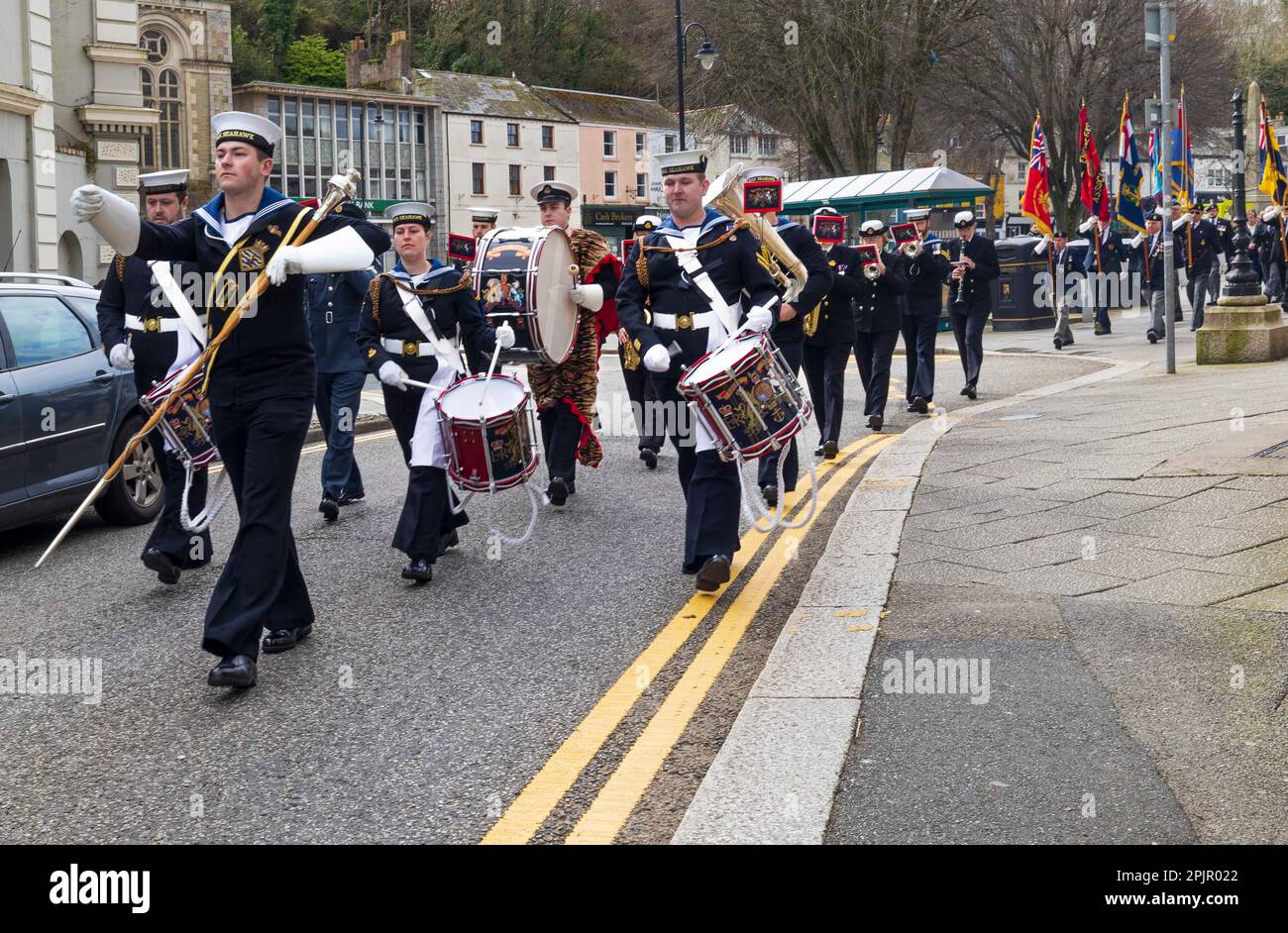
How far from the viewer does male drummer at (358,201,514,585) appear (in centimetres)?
795

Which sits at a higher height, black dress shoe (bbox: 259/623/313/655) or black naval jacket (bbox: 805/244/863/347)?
black naval jacket (bbox: 805/244/863/347)

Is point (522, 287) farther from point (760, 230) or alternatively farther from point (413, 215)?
point (760, 230)

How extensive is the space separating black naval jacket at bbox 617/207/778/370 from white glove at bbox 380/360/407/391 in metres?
1.27

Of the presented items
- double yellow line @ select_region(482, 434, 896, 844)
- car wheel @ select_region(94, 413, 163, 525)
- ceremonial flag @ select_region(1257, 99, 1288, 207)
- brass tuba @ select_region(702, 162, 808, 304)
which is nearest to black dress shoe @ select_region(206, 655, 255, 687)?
double yellow line @ select_region(482, 434, 896, 844)

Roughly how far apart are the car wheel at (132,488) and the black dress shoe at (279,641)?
3.44 metres

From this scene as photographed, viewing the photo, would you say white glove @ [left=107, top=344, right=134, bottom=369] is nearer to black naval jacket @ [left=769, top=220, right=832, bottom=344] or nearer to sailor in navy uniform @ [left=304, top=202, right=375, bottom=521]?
sailor in navy uniform @ [left=304, top=202, right=375, bottom=521]

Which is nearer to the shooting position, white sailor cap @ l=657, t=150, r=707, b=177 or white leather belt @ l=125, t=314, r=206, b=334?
white sailor cap @ l=657, t=150, r=707, b=177

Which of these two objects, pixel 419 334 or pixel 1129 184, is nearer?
pixel 419 334

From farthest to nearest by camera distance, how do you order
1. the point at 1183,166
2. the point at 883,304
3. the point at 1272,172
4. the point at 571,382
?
the point at 1272,172 < the point at 1183,166 < the point at 883,304 < the point at 571,382

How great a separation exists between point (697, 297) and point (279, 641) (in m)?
2.70

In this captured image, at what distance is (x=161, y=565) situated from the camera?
24.8ft

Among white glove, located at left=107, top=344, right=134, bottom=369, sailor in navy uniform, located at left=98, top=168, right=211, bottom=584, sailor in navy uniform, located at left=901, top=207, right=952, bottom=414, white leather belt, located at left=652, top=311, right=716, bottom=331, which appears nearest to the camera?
white leather belt, located at left=652, top=311, right=716, bottom=331

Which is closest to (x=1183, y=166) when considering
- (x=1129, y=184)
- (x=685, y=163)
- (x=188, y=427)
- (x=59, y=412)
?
(x=1129, y=184)
